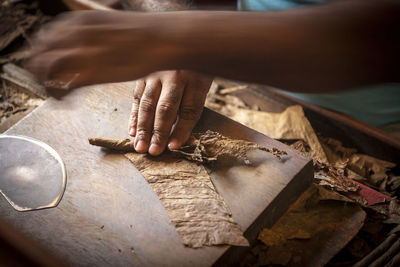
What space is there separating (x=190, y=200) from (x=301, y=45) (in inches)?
30.3

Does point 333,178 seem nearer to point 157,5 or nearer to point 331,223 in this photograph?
point 331,223

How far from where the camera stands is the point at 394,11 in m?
0.68

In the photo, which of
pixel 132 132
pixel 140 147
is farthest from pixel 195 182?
pixel 132 132

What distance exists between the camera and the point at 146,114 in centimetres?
142

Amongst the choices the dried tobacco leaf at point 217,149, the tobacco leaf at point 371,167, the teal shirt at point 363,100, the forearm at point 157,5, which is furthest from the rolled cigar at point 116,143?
the tobacco leaf at point 371,167

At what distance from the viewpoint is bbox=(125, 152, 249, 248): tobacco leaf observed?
3.68 ft

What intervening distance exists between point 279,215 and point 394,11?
0.91m

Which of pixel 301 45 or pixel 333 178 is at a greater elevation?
pixel 301 45

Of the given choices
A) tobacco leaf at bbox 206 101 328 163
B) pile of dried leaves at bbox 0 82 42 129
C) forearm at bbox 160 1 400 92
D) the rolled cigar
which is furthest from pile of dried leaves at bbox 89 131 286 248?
pile of dried leaves at bbox 0 82 42 129

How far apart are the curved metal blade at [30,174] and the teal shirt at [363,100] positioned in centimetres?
150

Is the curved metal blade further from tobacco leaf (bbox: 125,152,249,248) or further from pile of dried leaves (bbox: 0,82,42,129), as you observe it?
pile of dried leaves (bbox: 0,82,42,129)

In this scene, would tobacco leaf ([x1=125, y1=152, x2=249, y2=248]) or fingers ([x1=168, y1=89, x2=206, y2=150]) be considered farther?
fingers ([x1=168, y1=89, x2=206, y2=150])

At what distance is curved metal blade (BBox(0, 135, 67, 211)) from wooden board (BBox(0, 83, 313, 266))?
0.03 meters

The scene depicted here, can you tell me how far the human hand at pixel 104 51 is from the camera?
712 mm
